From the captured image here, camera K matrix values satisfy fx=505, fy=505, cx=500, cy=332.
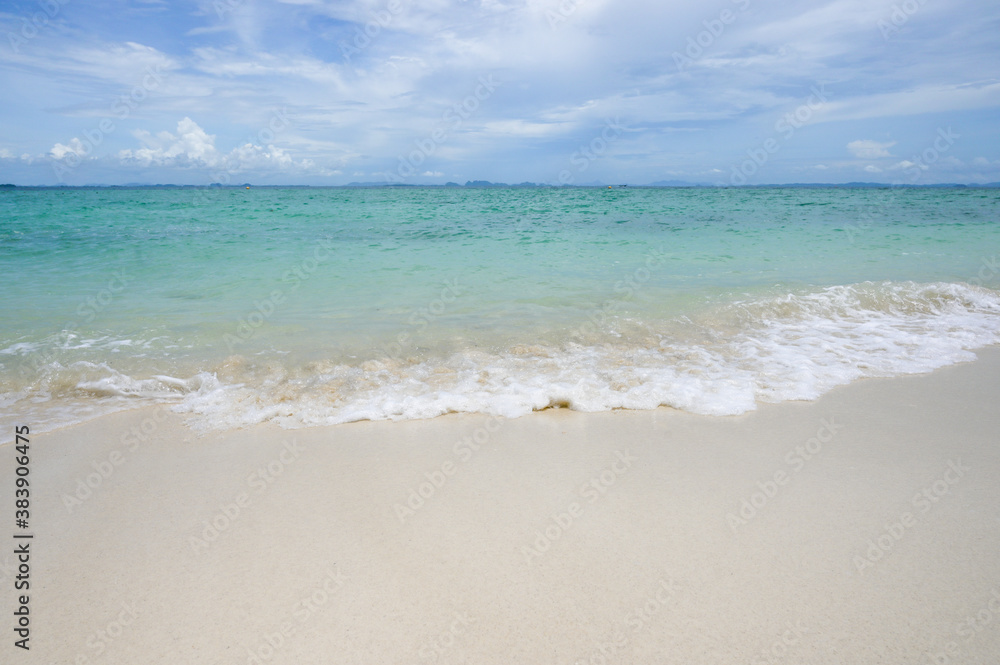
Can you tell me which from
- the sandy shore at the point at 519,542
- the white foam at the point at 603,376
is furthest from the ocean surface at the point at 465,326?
the sandy shore at the point at 519,542

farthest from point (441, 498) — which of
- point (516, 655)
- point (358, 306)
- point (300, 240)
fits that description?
point (300, 240)

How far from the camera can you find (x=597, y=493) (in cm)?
275

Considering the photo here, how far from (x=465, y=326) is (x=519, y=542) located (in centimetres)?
365

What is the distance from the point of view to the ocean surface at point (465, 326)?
4047mm

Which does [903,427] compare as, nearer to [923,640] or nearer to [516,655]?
[923,640]

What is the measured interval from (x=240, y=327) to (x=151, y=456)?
9.34 feet

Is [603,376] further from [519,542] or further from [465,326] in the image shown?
[519,542]

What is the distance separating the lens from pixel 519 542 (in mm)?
2354

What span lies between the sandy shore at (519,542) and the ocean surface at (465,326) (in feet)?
1.60

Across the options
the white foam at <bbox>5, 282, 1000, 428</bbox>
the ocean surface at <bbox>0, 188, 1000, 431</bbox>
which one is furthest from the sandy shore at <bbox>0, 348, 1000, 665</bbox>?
the ocean surface at <bbox>0, 188, 1000, 431</bbox>

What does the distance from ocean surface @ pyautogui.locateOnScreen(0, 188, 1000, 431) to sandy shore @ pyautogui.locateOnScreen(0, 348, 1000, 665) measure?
49cm

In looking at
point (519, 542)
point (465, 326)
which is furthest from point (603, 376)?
point (519, 542)

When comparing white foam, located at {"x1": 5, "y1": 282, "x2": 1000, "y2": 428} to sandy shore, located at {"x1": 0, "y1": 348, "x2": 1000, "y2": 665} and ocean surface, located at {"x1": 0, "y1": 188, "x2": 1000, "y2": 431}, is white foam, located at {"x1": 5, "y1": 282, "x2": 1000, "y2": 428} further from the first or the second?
sandy shore, located at {"x1": 0, "y1": 348, "x2": 1000, "y2": 665}

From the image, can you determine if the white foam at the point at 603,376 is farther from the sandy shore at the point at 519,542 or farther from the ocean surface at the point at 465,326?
the sandy shore at the point at 519,542
